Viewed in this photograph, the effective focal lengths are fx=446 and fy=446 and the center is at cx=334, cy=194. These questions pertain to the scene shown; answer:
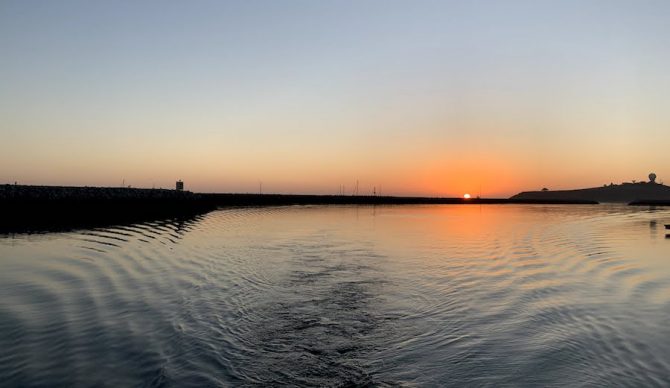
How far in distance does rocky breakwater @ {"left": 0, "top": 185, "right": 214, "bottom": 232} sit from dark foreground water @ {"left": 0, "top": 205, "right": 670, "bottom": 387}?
22.2 m

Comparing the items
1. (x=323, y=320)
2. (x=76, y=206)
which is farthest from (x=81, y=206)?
(x=323, y=320)

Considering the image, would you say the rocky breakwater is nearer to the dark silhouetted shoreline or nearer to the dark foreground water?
the dark silhouetted shoreline

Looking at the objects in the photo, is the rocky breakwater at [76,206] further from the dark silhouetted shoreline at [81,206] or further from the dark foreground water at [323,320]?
the dark foreground water at [323,320]

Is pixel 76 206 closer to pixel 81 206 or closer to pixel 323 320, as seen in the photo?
pixel 81 206

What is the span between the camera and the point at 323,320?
13086mm

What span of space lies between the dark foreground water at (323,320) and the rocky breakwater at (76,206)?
2223 cm

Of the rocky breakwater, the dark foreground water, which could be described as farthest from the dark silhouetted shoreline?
the dark foreground water

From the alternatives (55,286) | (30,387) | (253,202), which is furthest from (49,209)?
(253,202)

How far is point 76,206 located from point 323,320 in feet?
181

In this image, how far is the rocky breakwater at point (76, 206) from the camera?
148 ft

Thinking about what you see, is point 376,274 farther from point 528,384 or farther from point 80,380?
point 80,380

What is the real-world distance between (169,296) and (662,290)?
19.6 metres

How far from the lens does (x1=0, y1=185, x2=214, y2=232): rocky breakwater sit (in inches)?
1780

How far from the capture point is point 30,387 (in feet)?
26.5
